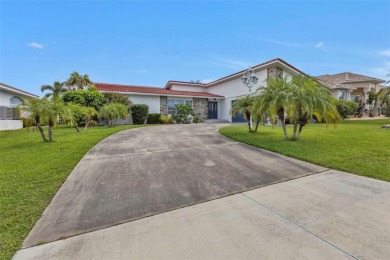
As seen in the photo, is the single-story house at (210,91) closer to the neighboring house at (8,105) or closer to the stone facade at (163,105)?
the stone facade at (163,105)

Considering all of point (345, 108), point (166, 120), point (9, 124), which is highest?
point (345, 108)

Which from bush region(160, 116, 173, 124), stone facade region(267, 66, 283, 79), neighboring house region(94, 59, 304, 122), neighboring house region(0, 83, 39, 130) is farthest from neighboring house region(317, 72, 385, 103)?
neighboring house region(0, 83, 39, 130)

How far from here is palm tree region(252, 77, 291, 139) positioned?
26.7ft

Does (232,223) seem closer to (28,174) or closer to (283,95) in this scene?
(28,174)

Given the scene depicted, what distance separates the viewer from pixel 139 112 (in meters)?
20.0

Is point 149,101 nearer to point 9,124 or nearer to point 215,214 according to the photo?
point 9,124

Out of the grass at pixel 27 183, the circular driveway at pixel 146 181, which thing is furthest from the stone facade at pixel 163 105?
the circular driveway at pixel 146 181

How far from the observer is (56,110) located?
8641 millimetres

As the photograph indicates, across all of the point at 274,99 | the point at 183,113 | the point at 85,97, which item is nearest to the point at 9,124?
the point at 85,97

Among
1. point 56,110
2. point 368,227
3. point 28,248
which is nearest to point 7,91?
point 56,110

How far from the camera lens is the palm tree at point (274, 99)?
8133 mm

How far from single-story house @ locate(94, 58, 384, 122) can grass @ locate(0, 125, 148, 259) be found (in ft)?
44.8

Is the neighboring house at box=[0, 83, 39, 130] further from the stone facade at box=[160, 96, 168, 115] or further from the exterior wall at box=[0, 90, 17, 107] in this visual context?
the stone facade at box=[160, 96, 168, 115]

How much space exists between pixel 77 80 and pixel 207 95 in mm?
21020
